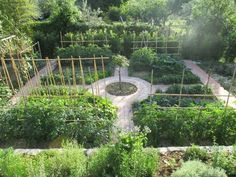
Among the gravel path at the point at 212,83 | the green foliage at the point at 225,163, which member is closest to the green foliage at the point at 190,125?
the green foliage at the point at 225,163

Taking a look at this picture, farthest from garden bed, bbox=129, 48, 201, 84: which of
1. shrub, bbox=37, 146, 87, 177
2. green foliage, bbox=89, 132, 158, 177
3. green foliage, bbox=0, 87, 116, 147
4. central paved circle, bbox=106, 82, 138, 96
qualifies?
shrub, bbox=37, 146, 87, 177

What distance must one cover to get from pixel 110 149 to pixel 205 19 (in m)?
9.37

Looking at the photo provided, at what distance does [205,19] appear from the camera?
11125 millimetres

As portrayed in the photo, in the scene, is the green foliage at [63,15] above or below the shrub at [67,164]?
above

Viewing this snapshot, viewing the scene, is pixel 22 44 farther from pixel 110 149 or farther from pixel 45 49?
pixel 110 149

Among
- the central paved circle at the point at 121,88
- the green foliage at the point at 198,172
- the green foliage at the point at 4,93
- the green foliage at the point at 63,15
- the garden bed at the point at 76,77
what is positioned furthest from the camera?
the green foliage at the point at 63,15

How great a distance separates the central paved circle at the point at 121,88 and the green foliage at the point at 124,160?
4.39m

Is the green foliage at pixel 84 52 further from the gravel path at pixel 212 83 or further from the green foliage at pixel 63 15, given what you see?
the gravel path at pixel 212 83

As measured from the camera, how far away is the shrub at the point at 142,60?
388 inches

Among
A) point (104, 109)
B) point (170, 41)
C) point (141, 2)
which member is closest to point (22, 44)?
point (104, 109)

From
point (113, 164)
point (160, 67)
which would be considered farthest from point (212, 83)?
point (113, 164)

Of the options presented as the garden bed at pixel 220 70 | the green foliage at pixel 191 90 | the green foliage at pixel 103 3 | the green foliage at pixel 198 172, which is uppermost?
the green foliage at pixel 103 3

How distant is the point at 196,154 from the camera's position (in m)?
3.92

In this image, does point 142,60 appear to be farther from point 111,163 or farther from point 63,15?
point 111,163
